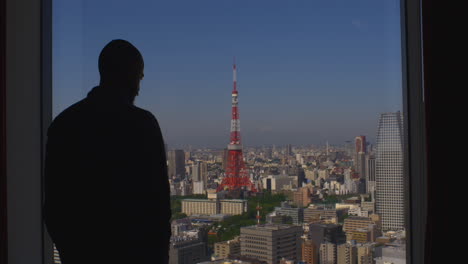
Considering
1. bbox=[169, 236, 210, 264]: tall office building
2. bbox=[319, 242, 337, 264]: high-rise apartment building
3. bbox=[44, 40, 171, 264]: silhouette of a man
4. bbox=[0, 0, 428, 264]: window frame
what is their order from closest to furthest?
1. bbox=[44, 40, 171, 264]: silhouette of a man
2. bbox=[0, 0, 428, 264]: window frame
3. bbox=[319, 242, 337, 264]: high-rise apartment building
4. bbox=[169, 236, 210, 264]: tall office building

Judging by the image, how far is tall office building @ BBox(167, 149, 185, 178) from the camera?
7.45ft

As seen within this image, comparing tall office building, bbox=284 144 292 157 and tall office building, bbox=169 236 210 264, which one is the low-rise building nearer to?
tall office building, bbox=169 236 210 264

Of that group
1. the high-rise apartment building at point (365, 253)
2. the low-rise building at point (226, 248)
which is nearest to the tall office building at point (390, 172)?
the high-rise apartment building at point (365, 253)

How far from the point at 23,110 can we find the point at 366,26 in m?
1.75

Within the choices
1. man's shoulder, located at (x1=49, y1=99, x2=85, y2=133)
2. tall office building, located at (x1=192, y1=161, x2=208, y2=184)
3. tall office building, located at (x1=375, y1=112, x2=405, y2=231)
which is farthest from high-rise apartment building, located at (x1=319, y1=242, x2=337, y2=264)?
man's shoulder, located at (x1=49, y1=99, x2=85, y2=133)

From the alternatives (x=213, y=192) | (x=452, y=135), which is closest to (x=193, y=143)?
(x=213, y=192)

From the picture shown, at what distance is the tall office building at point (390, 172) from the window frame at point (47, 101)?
0.03 metres

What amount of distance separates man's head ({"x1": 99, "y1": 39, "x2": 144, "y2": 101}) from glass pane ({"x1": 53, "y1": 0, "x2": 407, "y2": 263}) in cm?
81

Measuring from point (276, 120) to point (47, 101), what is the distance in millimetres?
1207

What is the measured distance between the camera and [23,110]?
7.98 ft

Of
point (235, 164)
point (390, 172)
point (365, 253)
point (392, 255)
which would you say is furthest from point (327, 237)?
point (235, 164)

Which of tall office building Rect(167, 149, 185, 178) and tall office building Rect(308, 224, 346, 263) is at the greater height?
tall office building Rect(167, 149, 185, 178)

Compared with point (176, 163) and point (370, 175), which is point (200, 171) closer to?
point (176, 163)

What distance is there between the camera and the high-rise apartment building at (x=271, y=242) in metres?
2.22
